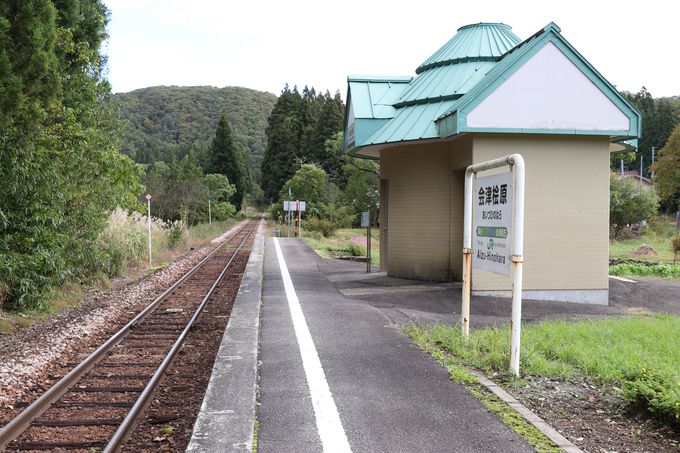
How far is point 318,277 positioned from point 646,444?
1139 centimetres

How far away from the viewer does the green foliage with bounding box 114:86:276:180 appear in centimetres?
12657

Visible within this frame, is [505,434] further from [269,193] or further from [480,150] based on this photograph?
[269,193]

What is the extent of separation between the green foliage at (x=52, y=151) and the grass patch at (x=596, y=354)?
6.27 meters

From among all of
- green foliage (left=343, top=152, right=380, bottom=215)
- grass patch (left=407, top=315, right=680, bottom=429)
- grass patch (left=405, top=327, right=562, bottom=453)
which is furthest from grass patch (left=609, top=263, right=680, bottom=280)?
green foliage (left=343, top=152, right=380, bottom=215)

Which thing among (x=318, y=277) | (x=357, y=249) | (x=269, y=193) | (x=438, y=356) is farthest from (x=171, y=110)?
(x=438, y=356)

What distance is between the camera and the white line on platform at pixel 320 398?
4.18m

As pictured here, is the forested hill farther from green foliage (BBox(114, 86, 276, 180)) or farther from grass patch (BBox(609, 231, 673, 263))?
grass patch (BBox(609, 231, 673, 263))

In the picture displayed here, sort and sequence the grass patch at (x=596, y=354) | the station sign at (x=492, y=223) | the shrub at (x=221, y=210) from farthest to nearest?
the shrub at (x=221, y=210) → the station sign at (x=492, y=223) → the grass patch at (x=596, y=354)

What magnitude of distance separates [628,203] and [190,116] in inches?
4822

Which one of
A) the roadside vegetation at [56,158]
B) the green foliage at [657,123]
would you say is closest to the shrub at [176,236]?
the roadside vegetation at [56,158]

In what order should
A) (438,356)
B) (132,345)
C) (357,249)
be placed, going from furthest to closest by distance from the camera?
(357,249), (132,345), (438,356)

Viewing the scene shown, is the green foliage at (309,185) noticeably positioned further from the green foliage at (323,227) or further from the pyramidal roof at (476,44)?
the pyramidal roof at (476,44)

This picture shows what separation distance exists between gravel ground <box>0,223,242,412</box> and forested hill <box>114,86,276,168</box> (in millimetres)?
101180

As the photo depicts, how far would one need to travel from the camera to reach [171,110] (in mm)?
143375
